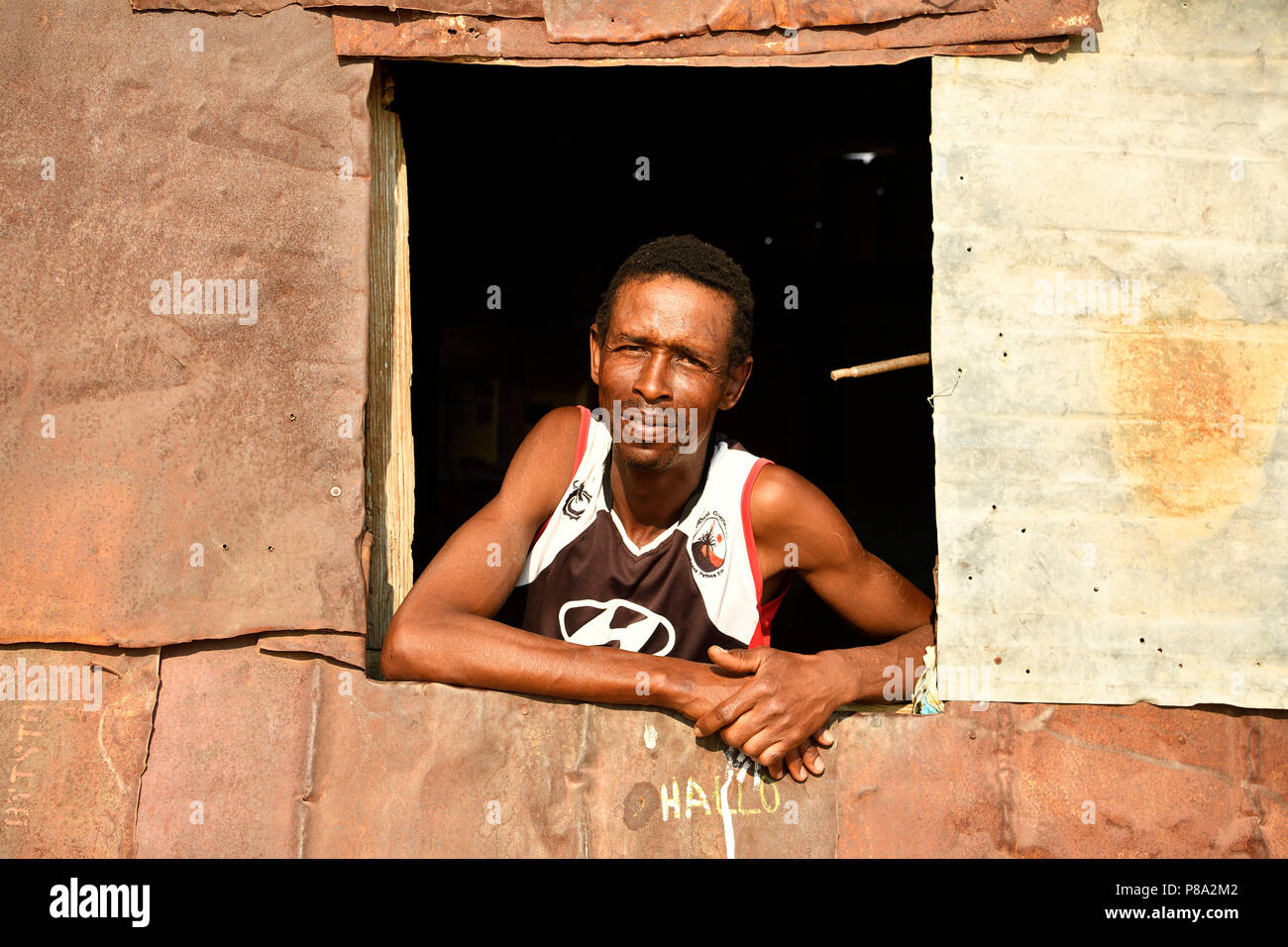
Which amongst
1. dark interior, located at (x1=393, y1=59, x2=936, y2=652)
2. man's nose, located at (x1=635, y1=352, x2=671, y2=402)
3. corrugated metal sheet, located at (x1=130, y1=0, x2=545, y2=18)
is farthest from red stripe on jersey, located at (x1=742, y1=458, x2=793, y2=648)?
dark interior, located at (x1=393, y1=59, x2=936, y2=652)

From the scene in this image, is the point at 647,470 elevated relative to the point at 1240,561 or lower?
→ elevated

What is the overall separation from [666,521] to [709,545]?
0.53 feet

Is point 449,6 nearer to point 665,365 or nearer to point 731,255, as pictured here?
point 665,365

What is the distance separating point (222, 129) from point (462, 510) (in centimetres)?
431

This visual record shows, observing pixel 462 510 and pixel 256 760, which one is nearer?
pixel 256 760

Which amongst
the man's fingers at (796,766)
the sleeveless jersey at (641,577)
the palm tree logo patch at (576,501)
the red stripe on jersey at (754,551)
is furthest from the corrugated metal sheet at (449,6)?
the man's fingers at (796,766)

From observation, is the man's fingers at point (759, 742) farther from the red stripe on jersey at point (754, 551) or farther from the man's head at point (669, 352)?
the man's head at point (669, 352)

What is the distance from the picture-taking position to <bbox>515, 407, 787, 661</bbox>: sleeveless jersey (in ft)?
10.0

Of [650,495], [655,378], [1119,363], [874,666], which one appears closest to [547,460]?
[650,495]

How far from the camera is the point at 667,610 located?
10.0ft

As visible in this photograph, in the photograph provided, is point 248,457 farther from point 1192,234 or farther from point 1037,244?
point 1192,234

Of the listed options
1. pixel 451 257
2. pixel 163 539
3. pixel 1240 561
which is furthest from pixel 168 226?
pixel 451 257

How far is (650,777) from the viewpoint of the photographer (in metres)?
2.49

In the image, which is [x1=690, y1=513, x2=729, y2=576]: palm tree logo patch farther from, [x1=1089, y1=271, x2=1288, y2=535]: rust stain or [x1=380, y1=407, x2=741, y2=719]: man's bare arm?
[x1=1089, y1=271, x2=1288, y2=535]: rust stain
